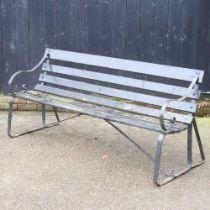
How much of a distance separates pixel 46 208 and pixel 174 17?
122 inches

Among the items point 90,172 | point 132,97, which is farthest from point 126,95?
point 90,172

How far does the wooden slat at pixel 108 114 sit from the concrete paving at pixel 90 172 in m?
0.41

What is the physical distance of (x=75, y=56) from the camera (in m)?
5.56

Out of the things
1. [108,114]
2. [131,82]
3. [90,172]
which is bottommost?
[90,172]

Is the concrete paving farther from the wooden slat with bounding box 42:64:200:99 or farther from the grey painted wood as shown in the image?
the grey painted wood

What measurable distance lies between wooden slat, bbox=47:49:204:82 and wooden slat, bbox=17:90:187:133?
42 cm

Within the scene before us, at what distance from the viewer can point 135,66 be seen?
501 cm

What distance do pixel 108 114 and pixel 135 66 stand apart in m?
0.53

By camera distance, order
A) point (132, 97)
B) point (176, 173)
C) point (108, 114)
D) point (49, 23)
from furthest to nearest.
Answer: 1. point (49, 23)
2. point (132, 97)
3. point (108, 114)
4. point (176, 173)

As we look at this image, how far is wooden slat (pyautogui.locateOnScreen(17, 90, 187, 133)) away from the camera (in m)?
4.51

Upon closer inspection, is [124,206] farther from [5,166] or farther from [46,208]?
[5,166]

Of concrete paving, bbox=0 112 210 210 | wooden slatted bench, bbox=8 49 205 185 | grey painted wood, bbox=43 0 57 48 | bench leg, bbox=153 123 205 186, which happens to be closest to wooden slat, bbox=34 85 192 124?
wooden slatted bench, bbox=8 49 205 185

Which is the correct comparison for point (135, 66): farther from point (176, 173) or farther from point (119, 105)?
point (176, 173)

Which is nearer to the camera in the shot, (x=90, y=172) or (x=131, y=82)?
(x=90, y=172)
